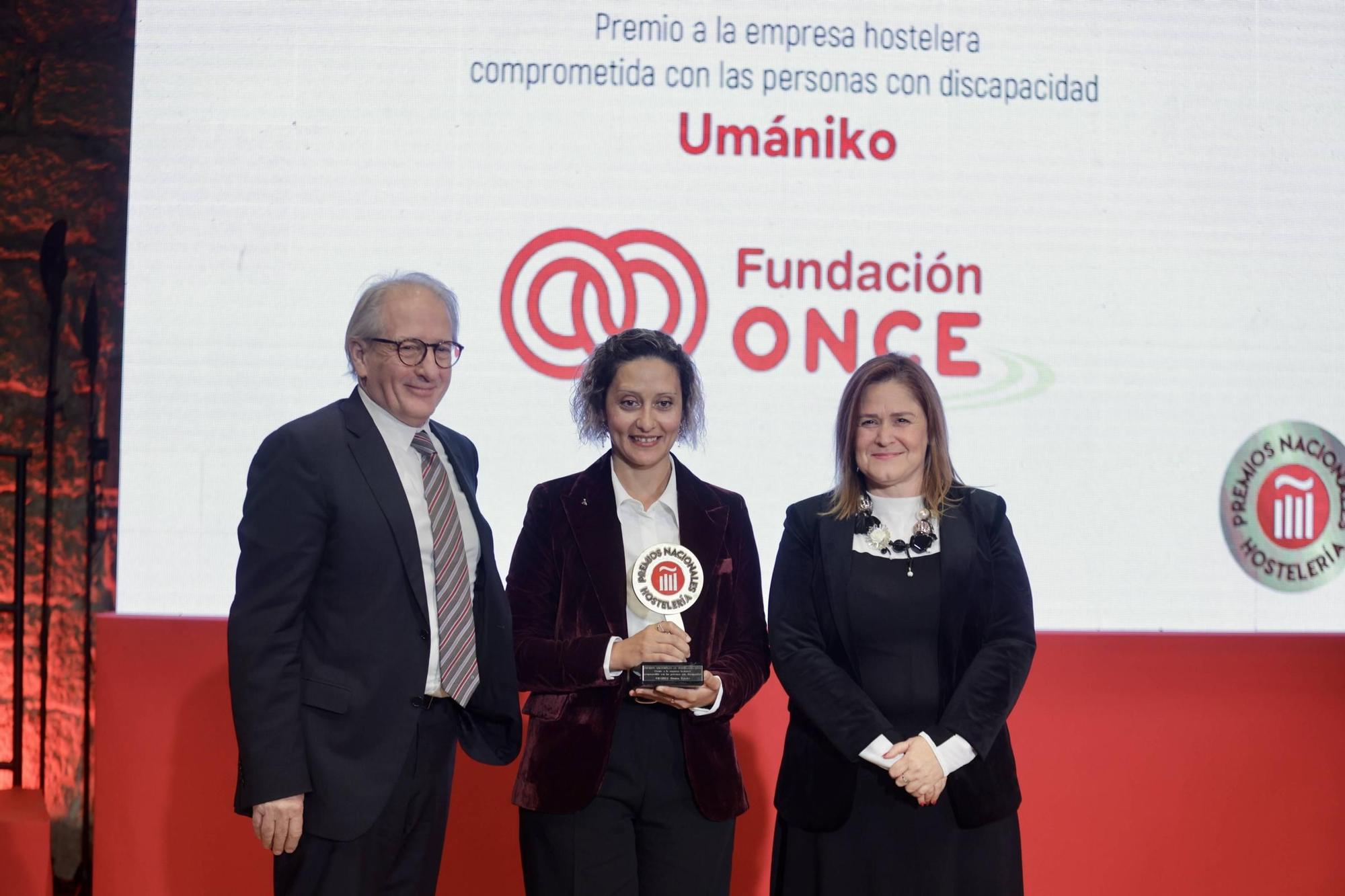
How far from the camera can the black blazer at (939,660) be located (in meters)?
2.11

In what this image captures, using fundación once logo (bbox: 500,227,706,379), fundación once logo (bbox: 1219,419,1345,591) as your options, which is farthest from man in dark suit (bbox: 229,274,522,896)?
fundación once logo (bbox: 1219,419,1345,591)

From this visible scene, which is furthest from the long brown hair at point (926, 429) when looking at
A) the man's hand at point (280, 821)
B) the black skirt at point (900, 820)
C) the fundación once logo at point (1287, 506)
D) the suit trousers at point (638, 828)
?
the fundación once logo at point (1287, 506)

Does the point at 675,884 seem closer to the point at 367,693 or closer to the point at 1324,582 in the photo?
the point at 367,693

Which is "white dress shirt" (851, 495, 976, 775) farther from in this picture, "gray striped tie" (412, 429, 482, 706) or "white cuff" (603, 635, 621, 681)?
"gray striped tie" (412, 429, 482, 706)

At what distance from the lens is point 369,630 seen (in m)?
2.03

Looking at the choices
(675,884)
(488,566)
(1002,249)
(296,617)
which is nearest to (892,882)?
(675,884)

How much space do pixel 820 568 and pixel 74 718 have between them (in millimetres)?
2551

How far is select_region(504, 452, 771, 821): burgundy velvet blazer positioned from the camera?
2.08 meters

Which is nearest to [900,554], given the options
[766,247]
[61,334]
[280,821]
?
[280,821]

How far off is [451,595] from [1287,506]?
8.72ft

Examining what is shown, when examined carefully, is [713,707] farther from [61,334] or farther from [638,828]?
[61,334]

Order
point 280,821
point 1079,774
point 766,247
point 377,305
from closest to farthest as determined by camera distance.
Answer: point 280,821 → point 377,305 → point 1079,774 → point 766,247

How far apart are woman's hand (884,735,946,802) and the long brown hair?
0.44 meters

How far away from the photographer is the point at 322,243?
3.39m
